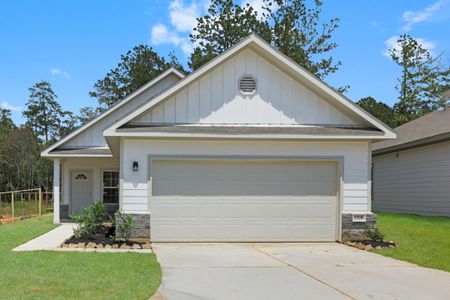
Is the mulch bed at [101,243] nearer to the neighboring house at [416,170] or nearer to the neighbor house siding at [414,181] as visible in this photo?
the neighboring house at [416,170]

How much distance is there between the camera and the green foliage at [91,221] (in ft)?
39.9

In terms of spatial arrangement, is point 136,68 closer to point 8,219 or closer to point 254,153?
point 8,219

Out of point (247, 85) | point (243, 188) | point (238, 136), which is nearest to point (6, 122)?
point (247, 85)

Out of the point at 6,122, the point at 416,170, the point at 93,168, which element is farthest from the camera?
the point at 6,122

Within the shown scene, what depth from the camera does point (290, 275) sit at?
7898 millimetres

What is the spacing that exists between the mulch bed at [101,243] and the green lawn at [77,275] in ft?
3.47

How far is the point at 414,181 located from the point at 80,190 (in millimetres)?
13940

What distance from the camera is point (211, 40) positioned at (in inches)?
1422

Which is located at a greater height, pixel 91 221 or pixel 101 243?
pixel 91 221

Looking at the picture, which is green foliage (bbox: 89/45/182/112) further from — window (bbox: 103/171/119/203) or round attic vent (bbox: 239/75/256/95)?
round attic vent (bbox: 239/75/256/95)

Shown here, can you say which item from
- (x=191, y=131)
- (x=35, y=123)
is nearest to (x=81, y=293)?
(x=191, y=131)

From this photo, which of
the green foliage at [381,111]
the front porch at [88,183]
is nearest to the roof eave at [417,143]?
the front porch at [88,183]

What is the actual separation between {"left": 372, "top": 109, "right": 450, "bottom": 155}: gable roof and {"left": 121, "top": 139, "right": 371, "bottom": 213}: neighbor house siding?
5781mm

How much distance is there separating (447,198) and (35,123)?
4953 centimetres
